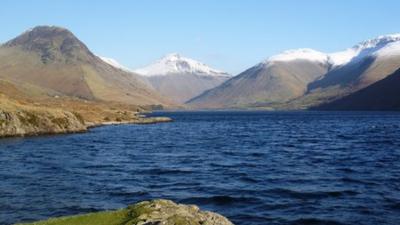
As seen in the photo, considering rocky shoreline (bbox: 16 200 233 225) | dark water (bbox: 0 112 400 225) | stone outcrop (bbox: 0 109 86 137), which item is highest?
stone outcrop (bbox: 0 109 86 137)

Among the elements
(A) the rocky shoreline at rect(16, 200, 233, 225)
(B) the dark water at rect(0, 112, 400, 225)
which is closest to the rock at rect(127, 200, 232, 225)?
(A) the rocky shoreline at rect(16, 200, 233, 225)

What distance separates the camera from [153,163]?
232ft

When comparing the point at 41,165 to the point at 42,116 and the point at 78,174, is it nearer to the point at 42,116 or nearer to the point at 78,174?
the point at 78,174

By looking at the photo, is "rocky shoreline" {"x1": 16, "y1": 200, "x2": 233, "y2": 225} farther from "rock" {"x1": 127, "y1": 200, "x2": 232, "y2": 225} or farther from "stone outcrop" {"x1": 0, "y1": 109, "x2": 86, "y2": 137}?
"stone outcrop" {"x1": 0, "y1": 109, "x2": 86, "y2": 137}

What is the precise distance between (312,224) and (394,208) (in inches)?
327

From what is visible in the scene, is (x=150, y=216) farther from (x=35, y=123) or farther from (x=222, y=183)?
(x=35, y=123)

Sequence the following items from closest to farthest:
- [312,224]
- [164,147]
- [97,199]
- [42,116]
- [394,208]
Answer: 1. [312,224]
2. [394,208]
3. [97,199]
4. [164,147]
5. [42,116]

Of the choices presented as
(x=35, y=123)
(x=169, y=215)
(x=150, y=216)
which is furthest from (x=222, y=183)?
(x=35, y=123)

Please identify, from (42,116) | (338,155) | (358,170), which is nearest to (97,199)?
(358,170)

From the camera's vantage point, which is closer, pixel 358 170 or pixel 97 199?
pixel 97 199

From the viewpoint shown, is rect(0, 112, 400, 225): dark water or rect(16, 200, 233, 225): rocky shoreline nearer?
rect(16, 200, 233, 225): rocky shoreline

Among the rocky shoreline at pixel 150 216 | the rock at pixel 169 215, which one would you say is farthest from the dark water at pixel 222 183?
the rocky shoreline at pixel 150 216

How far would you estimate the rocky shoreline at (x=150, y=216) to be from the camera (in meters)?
22.0

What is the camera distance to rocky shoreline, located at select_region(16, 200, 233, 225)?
2198 centimetres
